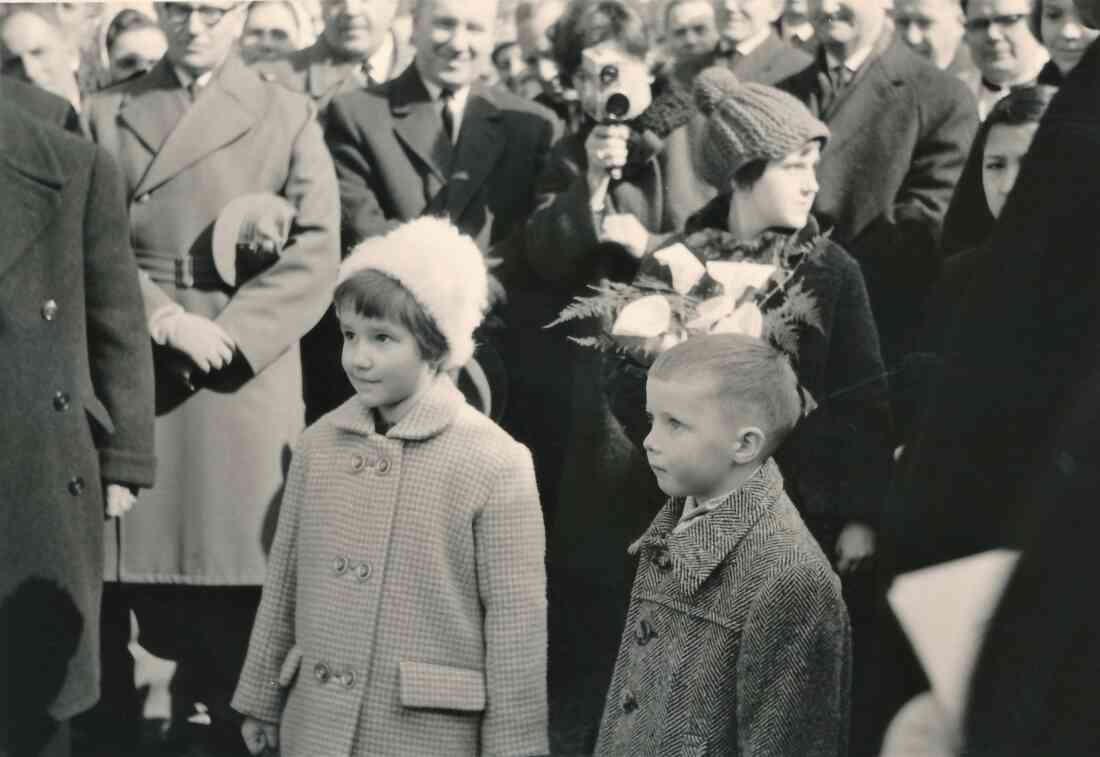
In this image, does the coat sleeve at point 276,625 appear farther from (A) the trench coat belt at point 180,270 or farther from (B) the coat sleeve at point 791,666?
(B) the coat sleeve at point 791,666

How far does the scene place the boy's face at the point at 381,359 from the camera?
2713mm

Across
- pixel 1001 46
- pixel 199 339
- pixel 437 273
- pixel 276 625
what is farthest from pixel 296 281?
pixel 1001 46

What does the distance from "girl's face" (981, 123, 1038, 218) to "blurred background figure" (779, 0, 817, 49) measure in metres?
0.48

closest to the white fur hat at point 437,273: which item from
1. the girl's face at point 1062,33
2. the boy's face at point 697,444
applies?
the boy's face at point 697,444

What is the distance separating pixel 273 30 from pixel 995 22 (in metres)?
1.60

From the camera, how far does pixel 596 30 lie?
3.29 meters

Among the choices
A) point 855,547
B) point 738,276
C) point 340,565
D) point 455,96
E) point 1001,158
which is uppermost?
point 1001,158

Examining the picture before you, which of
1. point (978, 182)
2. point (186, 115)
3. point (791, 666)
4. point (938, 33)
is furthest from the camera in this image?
point (186, 115)

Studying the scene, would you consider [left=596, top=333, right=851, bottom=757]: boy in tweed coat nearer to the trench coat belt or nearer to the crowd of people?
the crowd of people

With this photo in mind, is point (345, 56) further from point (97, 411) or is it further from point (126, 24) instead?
point (97, 411)

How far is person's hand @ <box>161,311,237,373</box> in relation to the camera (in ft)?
11.2

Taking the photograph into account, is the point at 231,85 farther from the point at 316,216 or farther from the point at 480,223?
the point at 480,223

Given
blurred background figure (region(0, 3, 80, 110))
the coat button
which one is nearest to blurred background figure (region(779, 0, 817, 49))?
the coat button

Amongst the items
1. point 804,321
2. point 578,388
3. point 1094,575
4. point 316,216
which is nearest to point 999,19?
point 804,321
